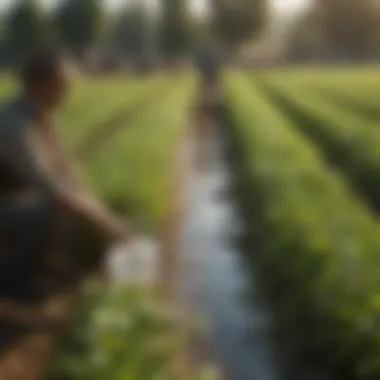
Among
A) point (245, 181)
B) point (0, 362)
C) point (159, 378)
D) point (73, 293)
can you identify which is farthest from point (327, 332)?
point (245, 181)

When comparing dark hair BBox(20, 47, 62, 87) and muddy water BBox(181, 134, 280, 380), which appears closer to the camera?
dark hair BBox(20, 47, 62, 87)

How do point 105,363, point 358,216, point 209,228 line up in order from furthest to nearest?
point 209,228, point 358,216, point 105,363

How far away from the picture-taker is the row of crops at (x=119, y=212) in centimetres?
127

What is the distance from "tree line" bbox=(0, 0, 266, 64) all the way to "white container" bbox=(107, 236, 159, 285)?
330 mm

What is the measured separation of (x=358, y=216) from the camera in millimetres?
1741

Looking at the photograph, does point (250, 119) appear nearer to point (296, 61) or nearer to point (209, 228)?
point (209, 228)

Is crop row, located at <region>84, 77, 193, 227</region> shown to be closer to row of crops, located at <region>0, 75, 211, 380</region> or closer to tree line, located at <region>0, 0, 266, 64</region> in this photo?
row of crops, located at <region>0, 75, 211, 380</region>

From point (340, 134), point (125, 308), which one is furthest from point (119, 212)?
point (340, 134)

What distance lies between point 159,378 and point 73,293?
0.27 meters

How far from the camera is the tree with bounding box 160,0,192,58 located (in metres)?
Answer: 1.31

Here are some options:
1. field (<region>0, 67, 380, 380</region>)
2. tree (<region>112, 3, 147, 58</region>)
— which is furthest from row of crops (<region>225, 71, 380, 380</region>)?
tree (<region>112, 3, 147, 58</region>)

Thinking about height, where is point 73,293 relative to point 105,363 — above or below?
above

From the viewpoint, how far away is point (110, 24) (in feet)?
4.27

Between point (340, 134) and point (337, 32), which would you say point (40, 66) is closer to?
point (337, 32)
